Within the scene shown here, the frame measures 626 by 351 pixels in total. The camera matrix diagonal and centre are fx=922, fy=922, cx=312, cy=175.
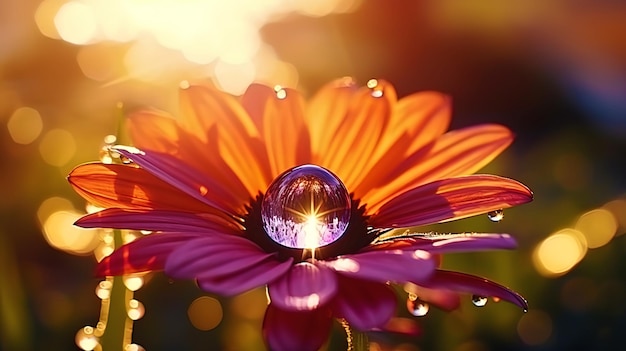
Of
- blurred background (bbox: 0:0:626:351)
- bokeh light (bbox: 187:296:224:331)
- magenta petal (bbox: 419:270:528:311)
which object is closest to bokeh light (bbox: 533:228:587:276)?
blurred background (bbox: 0:0:626:351)

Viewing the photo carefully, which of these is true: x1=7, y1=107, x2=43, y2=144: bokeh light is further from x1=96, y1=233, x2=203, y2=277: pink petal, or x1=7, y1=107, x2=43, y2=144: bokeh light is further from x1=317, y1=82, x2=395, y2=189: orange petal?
x1=96, y1=233, x2=203, y2=277: pink petal

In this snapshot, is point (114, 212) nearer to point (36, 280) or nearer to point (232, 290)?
point (232, 290)

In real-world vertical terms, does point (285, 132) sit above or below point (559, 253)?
below

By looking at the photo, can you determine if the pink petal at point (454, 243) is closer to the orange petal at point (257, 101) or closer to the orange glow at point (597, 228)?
the orange petal at point (257, 101)

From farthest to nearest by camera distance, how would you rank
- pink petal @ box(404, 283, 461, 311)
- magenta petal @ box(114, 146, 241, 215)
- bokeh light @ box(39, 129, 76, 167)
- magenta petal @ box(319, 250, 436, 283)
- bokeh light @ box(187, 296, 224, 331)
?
bokeh light @ box(39, 129, 76, 167) → bokeh light @ box(187, 296, 224, 331) → pink petal @ box(404, 283, 461, 311) → magenta petal @ box(114, 146, 241, 215) → magenta petal @ box(319, 250, 436, 283)

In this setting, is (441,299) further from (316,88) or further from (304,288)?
(316,88)

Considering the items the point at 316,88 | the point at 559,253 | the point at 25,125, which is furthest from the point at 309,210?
the point at 316,88
